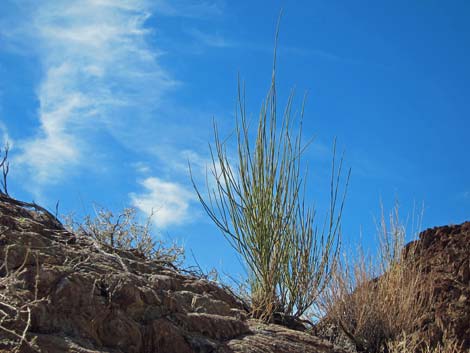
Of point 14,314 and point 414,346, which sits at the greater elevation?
point 414,346

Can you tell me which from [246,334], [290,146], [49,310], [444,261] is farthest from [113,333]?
[444,261]

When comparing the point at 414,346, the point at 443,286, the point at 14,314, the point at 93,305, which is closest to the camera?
the point at 14,314

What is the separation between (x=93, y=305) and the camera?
12.4 ft

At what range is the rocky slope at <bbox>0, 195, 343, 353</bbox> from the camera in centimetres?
342

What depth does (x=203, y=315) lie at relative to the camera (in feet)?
14.7

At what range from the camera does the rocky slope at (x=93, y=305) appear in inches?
134

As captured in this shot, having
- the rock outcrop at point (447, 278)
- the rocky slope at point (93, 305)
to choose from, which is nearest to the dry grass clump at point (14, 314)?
the rocky slope at point (93, 305)

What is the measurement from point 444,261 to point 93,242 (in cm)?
468

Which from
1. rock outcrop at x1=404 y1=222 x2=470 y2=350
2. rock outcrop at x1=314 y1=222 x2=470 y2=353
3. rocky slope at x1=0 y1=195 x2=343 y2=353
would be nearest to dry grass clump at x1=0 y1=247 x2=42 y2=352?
rocky slope at x1=0 y1=195 x2=343 y2=353

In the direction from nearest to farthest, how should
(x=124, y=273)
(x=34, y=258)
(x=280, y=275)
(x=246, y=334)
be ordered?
(x=34, y=258)
(x=124, y=273)
(x=246, y=334)
(x=280, y=275)

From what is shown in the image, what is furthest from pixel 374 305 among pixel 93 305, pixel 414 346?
pixel 93 305

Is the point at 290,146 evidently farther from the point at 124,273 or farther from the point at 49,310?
the point at 49,310

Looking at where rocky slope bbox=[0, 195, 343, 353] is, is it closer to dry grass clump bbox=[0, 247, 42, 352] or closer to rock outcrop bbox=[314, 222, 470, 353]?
dry grass clump bbox=[0, 247, 42, 352]

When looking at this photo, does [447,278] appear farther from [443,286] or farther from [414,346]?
[414,346]
